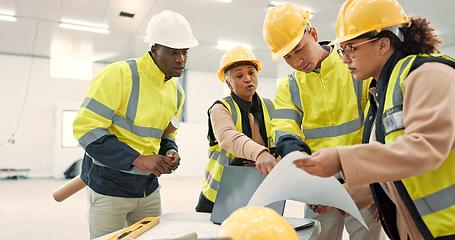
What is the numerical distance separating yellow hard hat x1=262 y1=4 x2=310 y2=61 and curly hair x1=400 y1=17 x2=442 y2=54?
1.71 feet

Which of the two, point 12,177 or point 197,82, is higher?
point 197,82

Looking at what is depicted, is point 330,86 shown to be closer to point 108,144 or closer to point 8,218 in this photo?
point 108,144

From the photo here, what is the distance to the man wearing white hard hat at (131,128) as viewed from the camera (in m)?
1.58

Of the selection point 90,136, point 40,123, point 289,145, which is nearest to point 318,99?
point 289,145

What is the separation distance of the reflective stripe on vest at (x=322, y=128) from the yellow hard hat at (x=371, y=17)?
0.51 m

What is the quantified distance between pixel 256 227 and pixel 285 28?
1.08 meters

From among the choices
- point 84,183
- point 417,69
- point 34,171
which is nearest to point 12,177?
point 34,171

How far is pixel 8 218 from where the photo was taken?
175 inches

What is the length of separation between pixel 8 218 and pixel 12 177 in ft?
16.2

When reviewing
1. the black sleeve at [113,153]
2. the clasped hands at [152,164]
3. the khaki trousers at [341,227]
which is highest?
the black sleeve at [113,153]

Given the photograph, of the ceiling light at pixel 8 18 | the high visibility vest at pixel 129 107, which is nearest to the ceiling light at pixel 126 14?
the ceiling light at pixel 8 18

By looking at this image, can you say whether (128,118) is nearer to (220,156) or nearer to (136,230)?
(220,156)

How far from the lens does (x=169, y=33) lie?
188 centimetres

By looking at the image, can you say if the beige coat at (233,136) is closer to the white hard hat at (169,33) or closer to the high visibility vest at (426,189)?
the white hard hat at (169,33)
